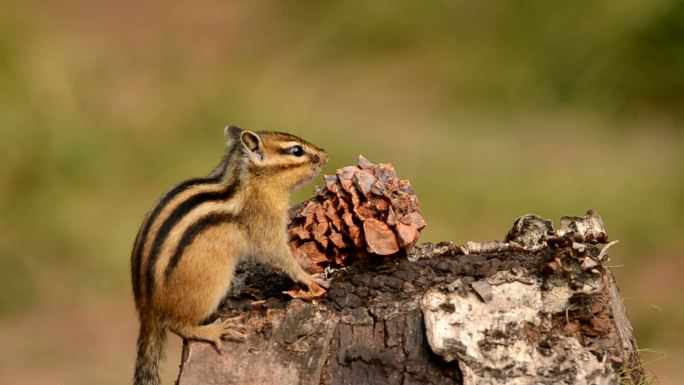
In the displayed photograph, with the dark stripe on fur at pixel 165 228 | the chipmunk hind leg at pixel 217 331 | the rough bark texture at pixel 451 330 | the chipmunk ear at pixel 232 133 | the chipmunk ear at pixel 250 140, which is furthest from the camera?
the chipmunk ear at pixel 232 133

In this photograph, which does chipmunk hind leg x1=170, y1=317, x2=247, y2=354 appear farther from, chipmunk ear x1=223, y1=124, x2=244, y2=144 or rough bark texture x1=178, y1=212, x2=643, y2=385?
chipmunk ear x1=223, y1=124, x2=244, y2=144

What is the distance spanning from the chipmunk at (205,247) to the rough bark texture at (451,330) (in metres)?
0.13

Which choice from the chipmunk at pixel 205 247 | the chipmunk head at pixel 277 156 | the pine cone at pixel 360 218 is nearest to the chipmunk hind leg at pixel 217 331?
the chipmunk at pixel 205 247

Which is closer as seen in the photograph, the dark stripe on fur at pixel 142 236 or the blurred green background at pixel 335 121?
the dark stripe on fur at pixel 142 236

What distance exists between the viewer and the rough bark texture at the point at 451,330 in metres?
3.72

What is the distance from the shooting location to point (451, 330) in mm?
3760

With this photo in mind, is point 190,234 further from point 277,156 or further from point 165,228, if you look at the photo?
point 277,156

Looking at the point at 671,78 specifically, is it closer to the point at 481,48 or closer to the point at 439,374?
the point at 481,48

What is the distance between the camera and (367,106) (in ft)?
35.6

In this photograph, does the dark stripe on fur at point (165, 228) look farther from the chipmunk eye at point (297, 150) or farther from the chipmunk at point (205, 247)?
the chipmunk eye at point (297, 150)

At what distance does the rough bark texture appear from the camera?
3.72 meters

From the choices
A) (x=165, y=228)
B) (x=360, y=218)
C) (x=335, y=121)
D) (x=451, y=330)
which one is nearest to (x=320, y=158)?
(x=360, y=218)

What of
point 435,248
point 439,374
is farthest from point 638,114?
point 439,374

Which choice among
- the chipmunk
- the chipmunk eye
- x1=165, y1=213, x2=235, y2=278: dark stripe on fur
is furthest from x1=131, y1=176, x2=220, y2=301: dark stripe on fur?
the chipmunk eye
